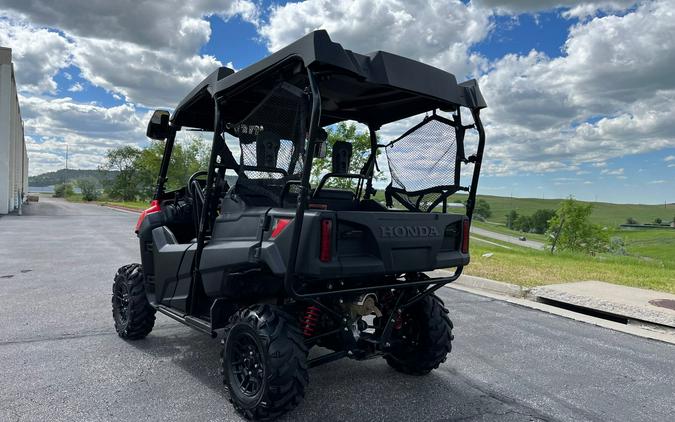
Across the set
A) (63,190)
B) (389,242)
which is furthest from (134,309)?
(63,190)

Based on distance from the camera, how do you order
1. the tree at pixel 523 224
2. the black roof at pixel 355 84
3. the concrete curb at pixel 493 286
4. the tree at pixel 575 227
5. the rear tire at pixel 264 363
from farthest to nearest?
the tree at pixel 523 224
the tree at pixel 575 227
the concrete curb at pixel 493 286
the rear tire at pixel 264 363
the black roof at pixel 355 84

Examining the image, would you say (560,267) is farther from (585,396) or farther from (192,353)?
(192,353)

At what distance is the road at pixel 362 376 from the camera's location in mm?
3545

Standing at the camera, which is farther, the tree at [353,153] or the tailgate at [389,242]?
the tree at [353,153]

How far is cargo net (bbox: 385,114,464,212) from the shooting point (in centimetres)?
418

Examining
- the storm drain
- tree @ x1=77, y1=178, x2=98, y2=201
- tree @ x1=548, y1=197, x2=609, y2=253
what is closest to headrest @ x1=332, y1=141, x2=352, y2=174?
the storm drain

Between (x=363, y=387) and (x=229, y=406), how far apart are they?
1.04 m

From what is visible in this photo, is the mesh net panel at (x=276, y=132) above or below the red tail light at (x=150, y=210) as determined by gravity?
above

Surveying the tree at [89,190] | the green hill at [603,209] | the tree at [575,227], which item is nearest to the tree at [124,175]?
the tree at [89,190]

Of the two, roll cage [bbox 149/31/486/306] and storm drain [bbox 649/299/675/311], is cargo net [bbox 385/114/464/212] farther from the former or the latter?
storm drain [bbox 649/299/675/311]

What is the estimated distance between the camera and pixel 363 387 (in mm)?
3986

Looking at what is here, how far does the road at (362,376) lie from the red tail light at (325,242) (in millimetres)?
1145

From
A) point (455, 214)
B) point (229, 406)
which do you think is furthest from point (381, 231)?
point (229, 406)

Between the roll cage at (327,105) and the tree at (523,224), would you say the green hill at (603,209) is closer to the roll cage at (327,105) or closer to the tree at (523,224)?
the tree at (523,224)
